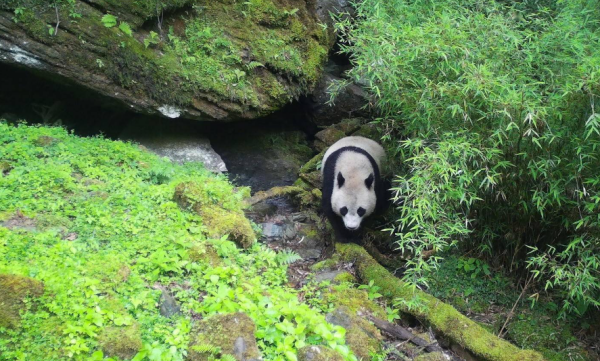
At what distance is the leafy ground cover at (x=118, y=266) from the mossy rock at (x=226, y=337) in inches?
3.0

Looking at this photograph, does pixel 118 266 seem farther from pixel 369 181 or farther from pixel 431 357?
pixel 369 181

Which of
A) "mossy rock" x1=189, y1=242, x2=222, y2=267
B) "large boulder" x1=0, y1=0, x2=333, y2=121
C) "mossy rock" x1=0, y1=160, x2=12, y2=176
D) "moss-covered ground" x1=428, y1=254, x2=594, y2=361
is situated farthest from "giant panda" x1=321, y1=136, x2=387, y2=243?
"mossy rock" x1=0, y1=160, x2=12, y2=176

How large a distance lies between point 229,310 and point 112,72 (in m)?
5.44

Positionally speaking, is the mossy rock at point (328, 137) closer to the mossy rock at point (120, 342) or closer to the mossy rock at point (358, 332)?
the mossy rock at point (358, 332)

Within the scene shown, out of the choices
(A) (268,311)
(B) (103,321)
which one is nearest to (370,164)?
(A) (268,311)

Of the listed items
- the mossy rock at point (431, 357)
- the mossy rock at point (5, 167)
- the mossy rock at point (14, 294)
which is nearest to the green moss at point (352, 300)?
the mossy rock at point (431, 357)

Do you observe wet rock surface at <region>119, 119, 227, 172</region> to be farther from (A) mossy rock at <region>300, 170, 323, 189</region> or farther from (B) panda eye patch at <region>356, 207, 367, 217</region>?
(B) panda eye patch at <region>356, 207, 367, 217</region>

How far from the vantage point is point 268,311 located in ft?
12.9

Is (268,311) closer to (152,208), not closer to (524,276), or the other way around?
(152,208)

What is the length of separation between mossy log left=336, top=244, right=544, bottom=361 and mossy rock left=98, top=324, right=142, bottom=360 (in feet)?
8.86

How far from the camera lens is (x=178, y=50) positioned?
28.0ft

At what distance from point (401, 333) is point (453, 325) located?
0.63 m

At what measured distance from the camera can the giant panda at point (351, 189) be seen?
22.9 ft

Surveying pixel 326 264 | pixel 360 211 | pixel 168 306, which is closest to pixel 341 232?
pixel 360 211
